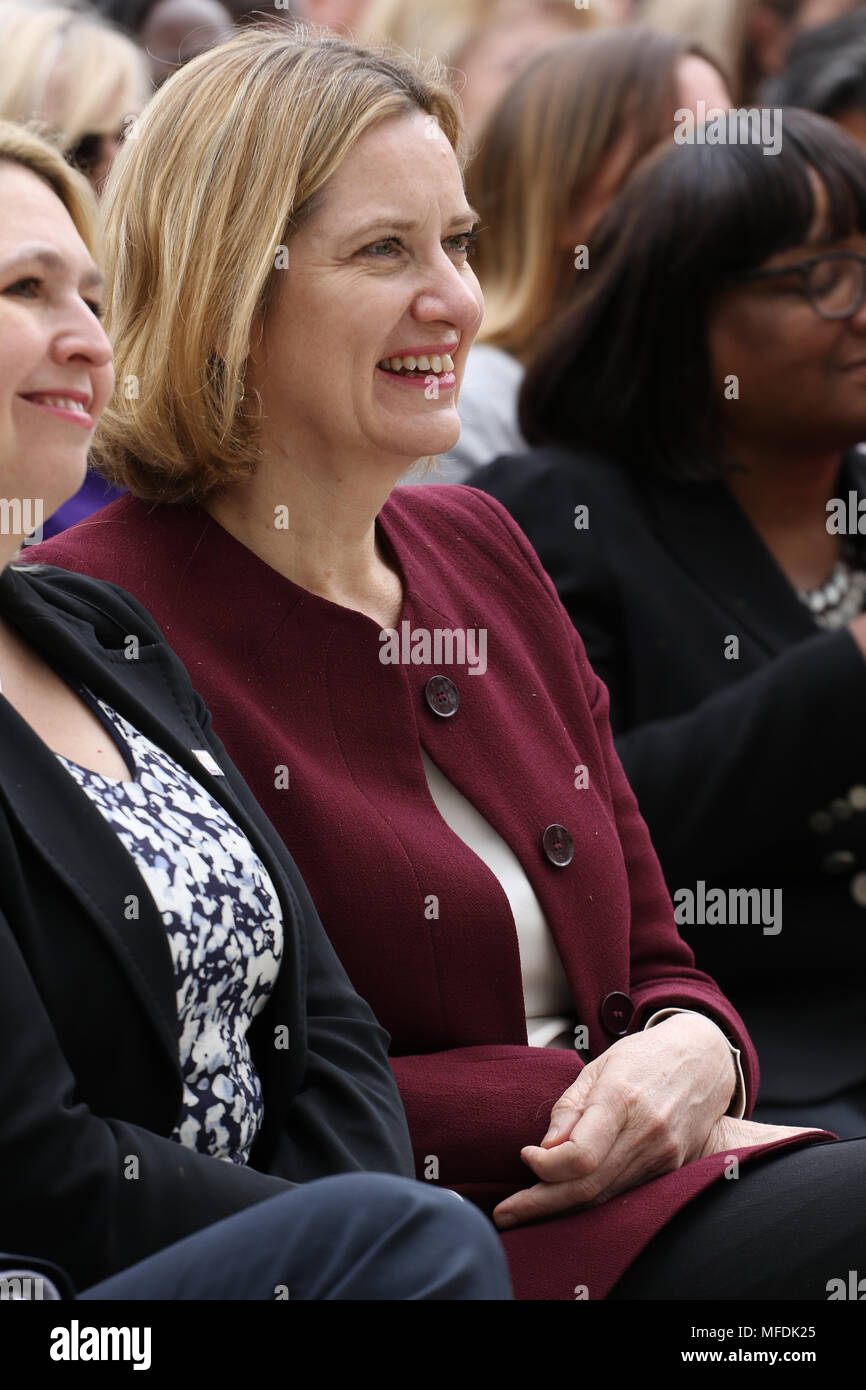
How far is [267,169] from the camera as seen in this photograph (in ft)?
A: 7.20

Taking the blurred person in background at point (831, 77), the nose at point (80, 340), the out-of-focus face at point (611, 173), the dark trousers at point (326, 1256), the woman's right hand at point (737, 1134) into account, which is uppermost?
the blurred person in background at point (831, 77)

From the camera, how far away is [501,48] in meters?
5.20

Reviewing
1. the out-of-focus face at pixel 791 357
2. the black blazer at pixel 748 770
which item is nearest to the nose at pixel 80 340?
the black blazer at pixel 748 770

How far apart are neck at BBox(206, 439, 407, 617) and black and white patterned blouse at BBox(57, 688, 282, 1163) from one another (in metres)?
0.50

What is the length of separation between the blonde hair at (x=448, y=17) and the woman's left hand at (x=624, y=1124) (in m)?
3.81

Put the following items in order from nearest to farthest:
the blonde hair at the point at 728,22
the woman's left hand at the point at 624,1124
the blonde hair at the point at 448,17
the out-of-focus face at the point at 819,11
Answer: the woman's left hand at the point at 624,1124
the blonde hair at the point at 448,17
the out-of-focus face at the point at 819,11
the blonde hair at the point at 728,22

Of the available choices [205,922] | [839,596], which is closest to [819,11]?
[839,596]

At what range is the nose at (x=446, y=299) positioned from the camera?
7.51 ft

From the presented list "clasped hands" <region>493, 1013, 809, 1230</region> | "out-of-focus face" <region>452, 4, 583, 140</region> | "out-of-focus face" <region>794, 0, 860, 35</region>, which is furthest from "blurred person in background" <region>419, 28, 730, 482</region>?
"out-of-focus face" <region>794, 0, 860, 35</region>

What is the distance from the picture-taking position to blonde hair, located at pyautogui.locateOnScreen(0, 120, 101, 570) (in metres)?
1.78

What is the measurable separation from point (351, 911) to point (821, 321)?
Answer: 1.47m

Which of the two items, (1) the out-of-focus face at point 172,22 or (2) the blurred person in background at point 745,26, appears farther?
(2) the blurred person in background at point 745,26

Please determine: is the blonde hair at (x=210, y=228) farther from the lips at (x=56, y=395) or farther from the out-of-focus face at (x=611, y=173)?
the out-of-focus face at (x=611, y=173)

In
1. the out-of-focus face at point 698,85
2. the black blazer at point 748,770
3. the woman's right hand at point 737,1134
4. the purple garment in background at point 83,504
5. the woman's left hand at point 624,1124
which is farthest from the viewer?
the out-of-focus face at point 698,85
